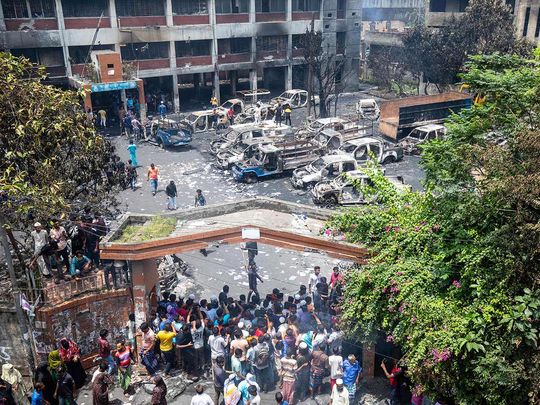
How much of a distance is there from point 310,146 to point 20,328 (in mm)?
16553

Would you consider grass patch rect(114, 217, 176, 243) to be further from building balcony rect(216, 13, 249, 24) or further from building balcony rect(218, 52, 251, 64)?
building balcony rect(216, 13, 249, 24)

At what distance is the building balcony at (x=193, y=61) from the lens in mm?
37906

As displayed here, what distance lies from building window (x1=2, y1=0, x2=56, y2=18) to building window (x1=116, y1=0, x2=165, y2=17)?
172 inches

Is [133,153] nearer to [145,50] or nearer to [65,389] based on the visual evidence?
[145,50]

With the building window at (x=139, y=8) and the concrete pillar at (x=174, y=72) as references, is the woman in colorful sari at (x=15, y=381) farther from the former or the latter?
the building window at (x=139, y=8)

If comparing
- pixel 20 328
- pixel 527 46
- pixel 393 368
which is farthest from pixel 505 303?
pixel 527 46

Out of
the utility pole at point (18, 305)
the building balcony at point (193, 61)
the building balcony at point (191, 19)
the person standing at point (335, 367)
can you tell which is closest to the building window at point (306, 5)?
the building balcony at point (191, 19)

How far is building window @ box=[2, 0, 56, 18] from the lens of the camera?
31.6 metres

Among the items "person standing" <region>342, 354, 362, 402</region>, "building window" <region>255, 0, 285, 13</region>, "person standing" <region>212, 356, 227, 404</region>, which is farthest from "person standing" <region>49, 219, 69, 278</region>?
"building window" <region>255, 0, 285, 13</region>

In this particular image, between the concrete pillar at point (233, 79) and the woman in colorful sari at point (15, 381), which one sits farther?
the concrete pillar at point (233, 79)

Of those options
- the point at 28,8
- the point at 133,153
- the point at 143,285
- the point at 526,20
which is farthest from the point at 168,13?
the point at 143,285

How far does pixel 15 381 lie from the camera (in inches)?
401

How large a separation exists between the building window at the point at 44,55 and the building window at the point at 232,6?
11685mm

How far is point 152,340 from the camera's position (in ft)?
35.6
